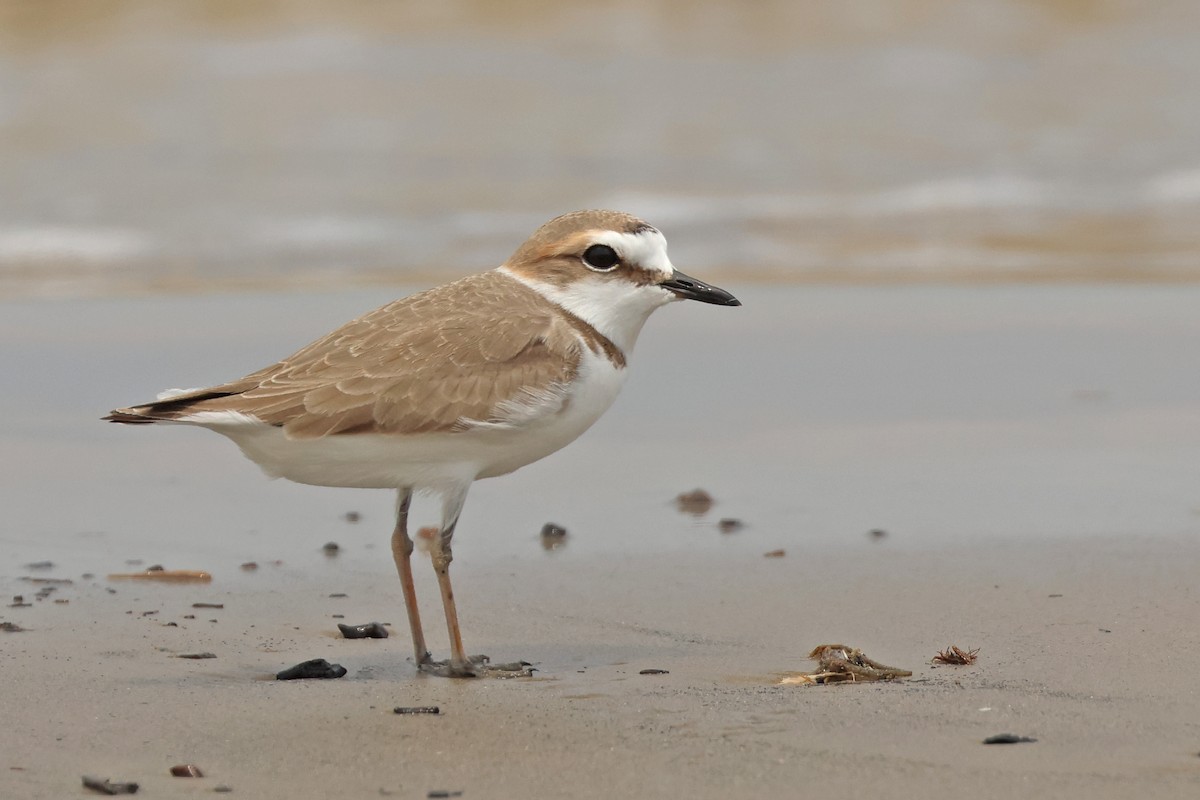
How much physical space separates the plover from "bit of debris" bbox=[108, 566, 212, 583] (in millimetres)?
963

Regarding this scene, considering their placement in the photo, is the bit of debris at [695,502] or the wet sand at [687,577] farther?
the bit of debris at [695,502]

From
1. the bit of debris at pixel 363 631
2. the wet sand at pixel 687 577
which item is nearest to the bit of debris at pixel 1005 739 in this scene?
the wet sand at pixel 687 577

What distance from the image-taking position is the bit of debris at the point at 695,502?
7031 mm

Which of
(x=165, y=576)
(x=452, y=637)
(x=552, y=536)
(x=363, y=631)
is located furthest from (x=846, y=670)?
(x=165, y=576)

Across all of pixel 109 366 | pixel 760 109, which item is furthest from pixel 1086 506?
pixel 760 109

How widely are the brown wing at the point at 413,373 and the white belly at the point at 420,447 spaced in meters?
0.04

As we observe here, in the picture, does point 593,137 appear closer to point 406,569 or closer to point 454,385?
point 406,569

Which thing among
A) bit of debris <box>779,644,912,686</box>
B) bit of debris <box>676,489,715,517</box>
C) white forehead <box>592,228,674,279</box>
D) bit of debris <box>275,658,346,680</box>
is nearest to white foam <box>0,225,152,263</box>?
bit of debris <box>676,489,715,517</box>

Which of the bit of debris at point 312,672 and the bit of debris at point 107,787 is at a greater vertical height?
the bit of debris at point 312,672

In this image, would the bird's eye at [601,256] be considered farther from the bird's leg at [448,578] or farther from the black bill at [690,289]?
the bird's leg at [448,578]

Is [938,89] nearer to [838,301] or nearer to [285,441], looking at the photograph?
[838,301]

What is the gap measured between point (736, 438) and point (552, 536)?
5.96 feet

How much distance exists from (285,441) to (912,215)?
10589mm

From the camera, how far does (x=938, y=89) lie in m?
18.9
